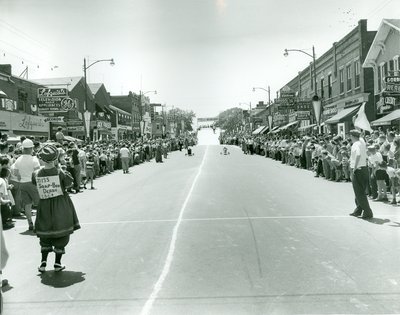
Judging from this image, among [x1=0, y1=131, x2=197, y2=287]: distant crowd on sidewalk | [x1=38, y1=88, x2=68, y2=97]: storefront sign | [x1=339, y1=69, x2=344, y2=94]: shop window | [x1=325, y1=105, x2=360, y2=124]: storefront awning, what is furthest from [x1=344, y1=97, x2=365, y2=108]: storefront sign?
[x1=0, y1=131, x2=197, y2=287]: distant crowd on sidewalk

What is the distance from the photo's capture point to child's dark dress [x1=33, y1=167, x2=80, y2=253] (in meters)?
6.68

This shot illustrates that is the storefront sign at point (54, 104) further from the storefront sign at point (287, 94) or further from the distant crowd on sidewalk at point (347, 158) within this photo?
the storefront sign at point (287, 94)

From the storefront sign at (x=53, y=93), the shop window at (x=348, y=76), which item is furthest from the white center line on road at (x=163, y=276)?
the shop window at (x=348, y=76)

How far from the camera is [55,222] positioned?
22.0 ft

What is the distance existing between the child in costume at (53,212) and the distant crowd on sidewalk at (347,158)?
8.28 meters

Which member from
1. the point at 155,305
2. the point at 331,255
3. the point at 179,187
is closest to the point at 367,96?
the point at 179,187

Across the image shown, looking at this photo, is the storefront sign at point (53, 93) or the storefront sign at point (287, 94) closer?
the storefront sign at point (53, 93)

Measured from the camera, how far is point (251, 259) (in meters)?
7.05

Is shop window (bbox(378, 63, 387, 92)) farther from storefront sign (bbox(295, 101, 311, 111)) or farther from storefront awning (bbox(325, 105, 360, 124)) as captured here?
storefront sign (bbox(295, 101, 311, 111))

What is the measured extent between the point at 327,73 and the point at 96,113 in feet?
108

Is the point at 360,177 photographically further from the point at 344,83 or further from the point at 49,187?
the point at 344,83

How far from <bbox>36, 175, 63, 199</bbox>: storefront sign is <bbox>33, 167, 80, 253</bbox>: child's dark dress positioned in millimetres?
49

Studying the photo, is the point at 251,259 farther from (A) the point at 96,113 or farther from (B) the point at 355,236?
(A) the point at 96,113

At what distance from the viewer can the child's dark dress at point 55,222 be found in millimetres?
6684
